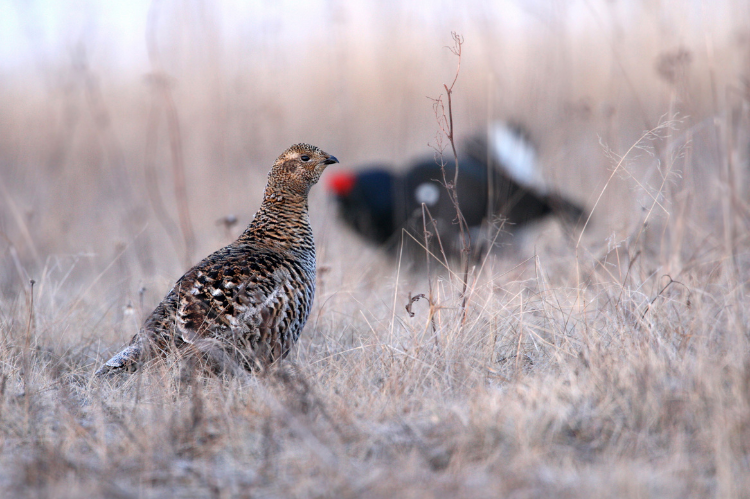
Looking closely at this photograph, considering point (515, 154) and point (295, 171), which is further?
point (515, 154)

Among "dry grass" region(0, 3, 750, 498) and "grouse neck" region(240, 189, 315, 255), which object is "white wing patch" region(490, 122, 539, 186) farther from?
"grouse neck" region(240, 189, 315, 255)

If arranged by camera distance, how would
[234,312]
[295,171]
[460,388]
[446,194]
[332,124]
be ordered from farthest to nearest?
[332,124], [446,194], [295,171], [234,312], [460,388]

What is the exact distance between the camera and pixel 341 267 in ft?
16.0

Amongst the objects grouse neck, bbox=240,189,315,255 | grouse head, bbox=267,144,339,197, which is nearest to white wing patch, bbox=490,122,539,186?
grouse head, bbox=267,144,339,197

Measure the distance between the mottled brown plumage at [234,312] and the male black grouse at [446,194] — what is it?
2.60m

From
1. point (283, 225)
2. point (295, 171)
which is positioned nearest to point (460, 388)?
point (283, 225)

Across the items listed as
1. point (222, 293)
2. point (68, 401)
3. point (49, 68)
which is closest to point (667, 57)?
point (222, 293)

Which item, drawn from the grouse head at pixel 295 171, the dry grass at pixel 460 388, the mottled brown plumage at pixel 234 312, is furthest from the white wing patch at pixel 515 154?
the mottled brown plumage at pixel 234 312

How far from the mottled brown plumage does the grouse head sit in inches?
17.8

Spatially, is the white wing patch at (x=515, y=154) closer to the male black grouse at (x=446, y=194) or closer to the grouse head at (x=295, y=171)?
the male black grouse at (x=446, y=194)

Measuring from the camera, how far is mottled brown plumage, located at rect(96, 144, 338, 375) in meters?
2.75

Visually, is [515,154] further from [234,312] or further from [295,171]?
[234,312]

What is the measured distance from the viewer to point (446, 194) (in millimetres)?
5988

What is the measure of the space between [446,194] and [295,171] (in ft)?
8.63
